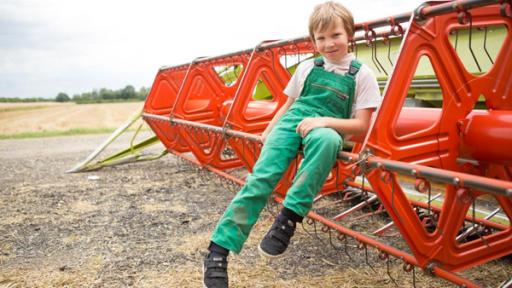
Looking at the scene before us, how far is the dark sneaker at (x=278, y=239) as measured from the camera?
2.51 m

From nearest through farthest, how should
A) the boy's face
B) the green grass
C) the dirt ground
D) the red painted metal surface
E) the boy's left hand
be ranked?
the red painted metal surface
the boy's left hand
the boy's face
the dirt ground
the green grass

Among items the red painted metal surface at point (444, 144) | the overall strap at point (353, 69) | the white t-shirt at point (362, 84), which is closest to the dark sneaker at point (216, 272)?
the red painted metal surface at point (444, 144)

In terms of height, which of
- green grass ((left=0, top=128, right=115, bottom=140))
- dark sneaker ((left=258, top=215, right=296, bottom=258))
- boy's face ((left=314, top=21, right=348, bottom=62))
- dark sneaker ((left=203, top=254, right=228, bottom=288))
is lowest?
green grass ((left=0, top=128, right=115, bottom=140))

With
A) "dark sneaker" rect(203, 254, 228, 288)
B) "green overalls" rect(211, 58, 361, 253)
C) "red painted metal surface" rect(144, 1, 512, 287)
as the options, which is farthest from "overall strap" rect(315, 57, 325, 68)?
"dark sneaker" rect(203, 254, 228, 288)

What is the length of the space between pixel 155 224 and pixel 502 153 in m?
3.04

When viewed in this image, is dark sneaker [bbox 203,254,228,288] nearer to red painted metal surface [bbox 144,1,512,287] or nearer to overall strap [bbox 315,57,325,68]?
red painted metal surface [bbox 144,1,512,287]

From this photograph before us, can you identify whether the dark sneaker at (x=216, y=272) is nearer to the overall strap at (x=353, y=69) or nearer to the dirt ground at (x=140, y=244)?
the dirt ground at (x=140, y=244)

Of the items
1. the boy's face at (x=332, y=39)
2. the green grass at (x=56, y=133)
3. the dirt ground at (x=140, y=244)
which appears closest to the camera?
the boy's face at (x=332, y=39)

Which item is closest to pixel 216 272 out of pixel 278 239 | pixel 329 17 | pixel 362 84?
pixel 278 239

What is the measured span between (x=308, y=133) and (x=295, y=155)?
0.20m

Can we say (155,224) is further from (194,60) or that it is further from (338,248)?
(194,60)

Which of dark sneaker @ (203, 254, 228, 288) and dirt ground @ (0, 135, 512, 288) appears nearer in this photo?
dark sneaker @ (203, 254, 228, 288)

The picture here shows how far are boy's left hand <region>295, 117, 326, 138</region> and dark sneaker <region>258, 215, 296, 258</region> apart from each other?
0.47 meters

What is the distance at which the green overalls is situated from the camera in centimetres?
254
